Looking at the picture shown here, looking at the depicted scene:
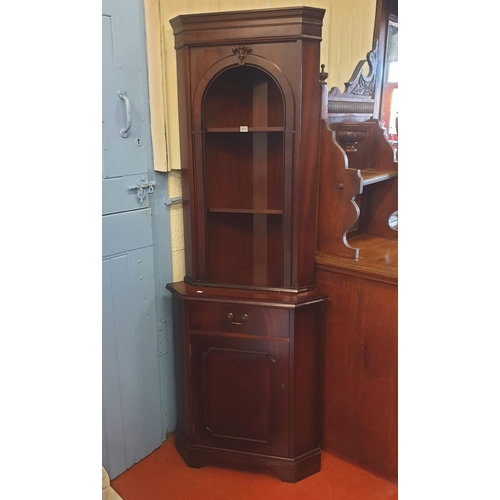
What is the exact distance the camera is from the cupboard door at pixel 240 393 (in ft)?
7.00

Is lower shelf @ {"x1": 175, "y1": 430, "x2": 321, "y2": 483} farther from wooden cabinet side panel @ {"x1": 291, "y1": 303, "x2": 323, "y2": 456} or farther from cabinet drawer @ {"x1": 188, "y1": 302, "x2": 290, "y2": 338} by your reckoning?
cabinet drawer @ {"x1": 188, "y1": 302, "x2": 290, "y2": 338}

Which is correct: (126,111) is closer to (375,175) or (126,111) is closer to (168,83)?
(168,83)

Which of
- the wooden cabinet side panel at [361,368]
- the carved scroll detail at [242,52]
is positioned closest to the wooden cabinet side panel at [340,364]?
the wooden cabinet side panel at [361,368]

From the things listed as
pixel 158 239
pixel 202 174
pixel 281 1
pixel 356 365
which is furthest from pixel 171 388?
pixel 281 1

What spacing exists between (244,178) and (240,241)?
32 centimetres

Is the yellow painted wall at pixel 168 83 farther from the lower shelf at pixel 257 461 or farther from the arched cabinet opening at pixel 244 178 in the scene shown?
the lower shelf at pixel 257 461

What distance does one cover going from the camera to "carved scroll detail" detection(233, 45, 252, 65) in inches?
76.0

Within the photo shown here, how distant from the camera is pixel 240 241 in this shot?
96.2 inches

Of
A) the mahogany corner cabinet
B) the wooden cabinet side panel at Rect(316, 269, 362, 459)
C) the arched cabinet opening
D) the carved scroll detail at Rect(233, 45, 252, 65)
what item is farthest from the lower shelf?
the carved scroll detail at Rect(233, 45, 252, 65)

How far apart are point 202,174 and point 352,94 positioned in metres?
0.95

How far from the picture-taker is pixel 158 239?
89.7 inches

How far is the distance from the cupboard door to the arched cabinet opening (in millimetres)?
301

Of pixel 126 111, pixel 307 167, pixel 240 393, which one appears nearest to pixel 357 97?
pixel 307 167
